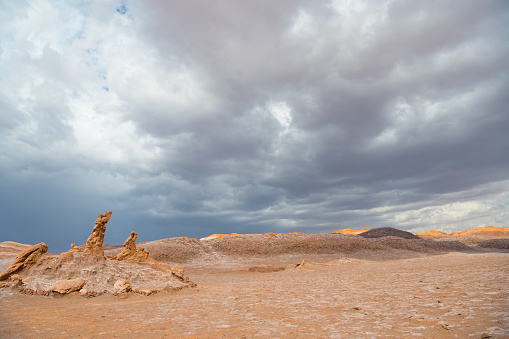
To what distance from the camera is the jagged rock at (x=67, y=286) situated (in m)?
12.4

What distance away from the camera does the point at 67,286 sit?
12523 millimetres

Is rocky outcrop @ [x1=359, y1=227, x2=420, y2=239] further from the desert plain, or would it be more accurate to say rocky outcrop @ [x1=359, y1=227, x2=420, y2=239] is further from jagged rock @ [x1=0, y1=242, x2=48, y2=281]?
jagged rock @ [x1=0, y1=242, x2=48, y2=281]

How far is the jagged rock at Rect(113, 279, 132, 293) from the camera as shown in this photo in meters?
13.0

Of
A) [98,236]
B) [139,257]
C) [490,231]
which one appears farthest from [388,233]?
[98,236]

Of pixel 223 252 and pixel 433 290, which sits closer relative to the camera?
pixel 433 290

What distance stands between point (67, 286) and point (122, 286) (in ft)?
7.32

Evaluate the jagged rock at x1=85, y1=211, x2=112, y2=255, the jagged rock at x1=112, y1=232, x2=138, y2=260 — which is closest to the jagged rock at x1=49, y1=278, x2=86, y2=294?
the jagged rock at x1=85, y1=211, x2=112, y2=255

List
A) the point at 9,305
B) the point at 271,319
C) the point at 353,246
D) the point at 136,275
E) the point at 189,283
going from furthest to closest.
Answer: the point at 353,246 → the point at 189,283 → the point at 136,275 → the point at 9,305 → the point at 271,319

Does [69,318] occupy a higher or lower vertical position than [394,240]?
lower

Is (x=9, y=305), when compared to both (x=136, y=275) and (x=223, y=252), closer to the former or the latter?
(x=136, y=275)

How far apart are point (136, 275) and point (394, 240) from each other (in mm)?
46772

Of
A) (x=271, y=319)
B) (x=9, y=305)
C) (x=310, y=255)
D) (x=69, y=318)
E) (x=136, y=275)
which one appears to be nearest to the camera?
(x=271, y=319)

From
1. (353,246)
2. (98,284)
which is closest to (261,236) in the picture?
(353,246)

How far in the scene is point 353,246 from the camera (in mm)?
44688
